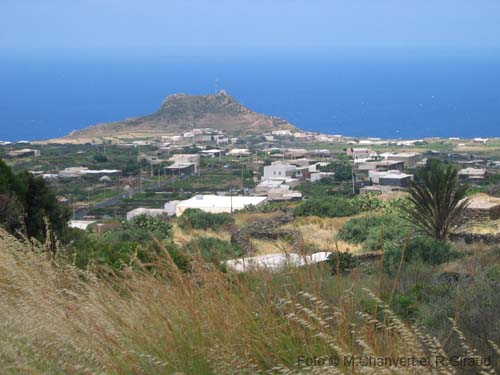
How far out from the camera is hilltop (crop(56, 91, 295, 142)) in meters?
77.2

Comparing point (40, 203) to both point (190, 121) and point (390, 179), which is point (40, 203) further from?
point (190, 121)

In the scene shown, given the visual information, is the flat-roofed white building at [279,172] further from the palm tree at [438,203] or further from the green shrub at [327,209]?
the palm tree at [438,203]

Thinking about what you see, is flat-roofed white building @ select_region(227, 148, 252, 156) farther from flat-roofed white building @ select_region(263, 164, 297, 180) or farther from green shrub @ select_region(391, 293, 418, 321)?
green shrub @ select_region(391, 293, 418, 321)

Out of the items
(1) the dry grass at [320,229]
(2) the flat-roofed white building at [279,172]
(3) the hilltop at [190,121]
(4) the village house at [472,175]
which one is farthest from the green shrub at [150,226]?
(3) the hilltop at [190,121]

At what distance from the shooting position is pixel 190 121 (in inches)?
3182

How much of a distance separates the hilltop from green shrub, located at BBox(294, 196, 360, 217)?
185 ft

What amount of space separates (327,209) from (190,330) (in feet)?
50.8

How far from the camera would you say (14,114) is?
15325 cm

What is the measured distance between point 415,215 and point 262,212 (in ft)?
25.6

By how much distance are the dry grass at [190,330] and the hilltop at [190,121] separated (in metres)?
71.2

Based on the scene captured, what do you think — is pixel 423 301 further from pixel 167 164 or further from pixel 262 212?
pixel 167 164

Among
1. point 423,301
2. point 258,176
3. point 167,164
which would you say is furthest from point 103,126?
point 423,301

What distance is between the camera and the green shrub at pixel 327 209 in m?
18.5

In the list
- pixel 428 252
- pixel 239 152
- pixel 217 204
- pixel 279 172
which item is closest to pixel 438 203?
pixel 428 252
